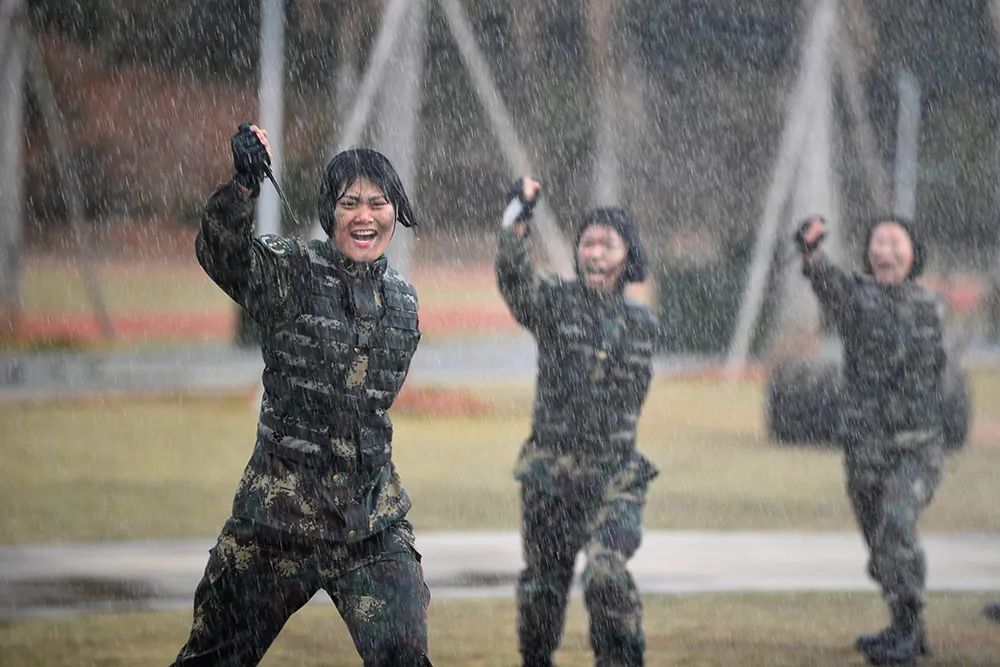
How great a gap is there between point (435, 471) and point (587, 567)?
6695 millimetres

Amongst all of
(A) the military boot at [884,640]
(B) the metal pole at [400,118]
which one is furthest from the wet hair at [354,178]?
(B) the metal pole at [400,118]

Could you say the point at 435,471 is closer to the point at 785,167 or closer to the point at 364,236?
the point at 785,167

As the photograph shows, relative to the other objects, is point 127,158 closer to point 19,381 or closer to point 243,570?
point 19,381

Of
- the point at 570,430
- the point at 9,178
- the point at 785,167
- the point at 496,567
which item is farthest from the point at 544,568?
the point at 9,178

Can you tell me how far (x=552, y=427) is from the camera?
5.32 meters

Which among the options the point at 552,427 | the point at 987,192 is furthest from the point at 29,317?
the point at 552,427

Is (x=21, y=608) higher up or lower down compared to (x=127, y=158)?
lower down

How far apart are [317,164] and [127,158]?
6.03 m

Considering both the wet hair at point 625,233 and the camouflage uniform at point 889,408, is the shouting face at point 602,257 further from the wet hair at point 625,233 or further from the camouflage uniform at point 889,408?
the camouflage uniform at point 889,408

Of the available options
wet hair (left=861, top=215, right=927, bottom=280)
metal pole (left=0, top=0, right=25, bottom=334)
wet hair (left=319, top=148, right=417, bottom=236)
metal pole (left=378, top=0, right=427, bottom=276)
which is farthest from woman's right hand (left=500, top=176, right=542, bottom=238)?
metal pole (left=0, top=0, right=25, bottom=334)

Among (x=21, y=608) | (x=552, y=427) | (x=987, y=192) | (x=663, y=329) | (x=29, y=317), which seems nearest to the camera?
(x=552, y=427)

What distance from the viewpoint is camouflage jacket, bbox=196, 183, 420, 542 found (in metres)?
3.84

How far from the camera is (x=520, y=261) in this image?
525 centimetres

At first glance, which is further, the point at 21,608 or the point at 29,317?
the point at 29,317
